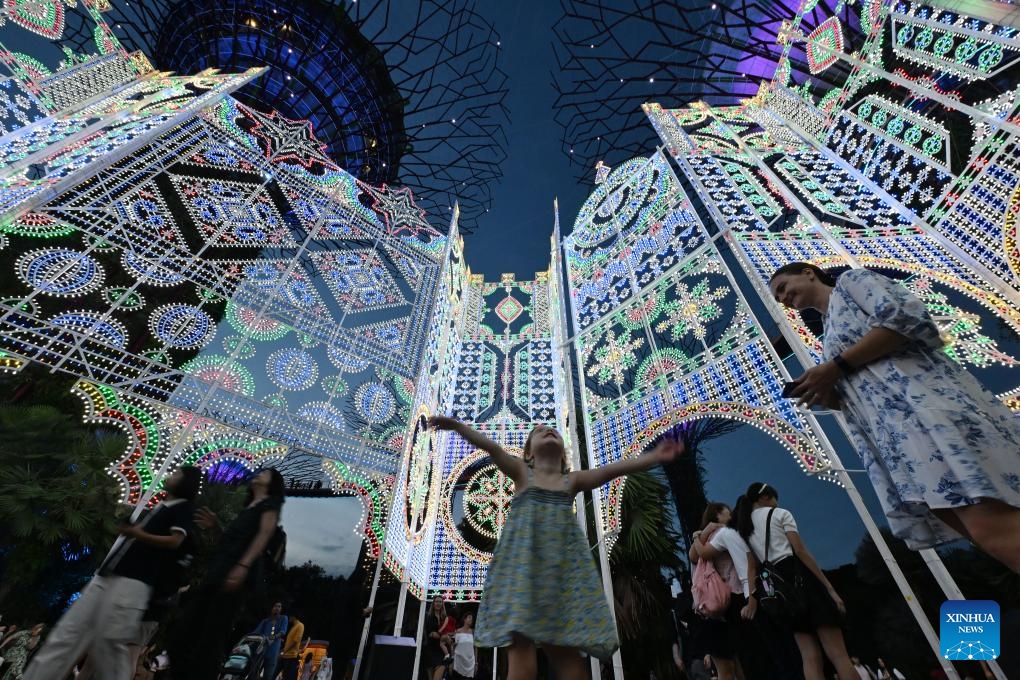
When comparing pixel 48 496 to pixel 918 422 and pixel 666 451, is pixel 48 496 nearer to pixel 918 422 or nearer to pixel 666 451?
pixel 666 451

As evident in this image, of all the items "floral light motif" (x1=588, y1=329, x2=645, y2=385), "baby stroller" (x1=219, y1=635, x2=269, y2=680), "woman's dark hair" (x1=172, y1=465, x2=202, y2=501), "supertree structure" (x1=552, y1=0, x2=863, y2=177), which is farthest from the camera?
"supertree structure" (x1=552, y1=0, x2=863, y2=177)

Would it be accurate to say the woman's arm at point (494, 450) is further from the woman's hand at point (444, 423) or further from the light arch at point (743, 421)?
the light arch at point (743, 421)

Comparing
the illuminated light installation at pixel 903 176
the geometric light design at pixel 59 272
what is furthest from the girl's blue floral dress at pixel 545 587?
the geometric light design at pixel 59 272

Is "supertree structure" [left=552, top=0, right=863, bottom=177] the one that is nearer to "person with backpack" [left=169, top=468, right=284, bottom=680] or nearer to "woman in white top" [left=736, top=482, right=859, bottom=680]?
"woman in white top" [left=736, top=482, right=859, bottom=680]

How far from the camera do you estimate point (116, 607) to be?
2045mm

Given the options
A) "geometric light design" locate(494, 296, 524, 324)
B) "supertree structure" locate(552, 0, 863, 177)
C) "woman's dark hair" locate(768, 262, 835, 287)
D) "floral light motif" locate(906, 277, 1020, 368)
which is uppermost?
"supertree structure" locate(552, 0, 863, 177)

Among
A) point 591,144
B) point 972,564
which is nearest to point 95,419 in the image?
point 972,564

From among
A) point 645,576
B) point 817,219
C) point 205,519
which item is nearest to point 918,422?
point 205,519

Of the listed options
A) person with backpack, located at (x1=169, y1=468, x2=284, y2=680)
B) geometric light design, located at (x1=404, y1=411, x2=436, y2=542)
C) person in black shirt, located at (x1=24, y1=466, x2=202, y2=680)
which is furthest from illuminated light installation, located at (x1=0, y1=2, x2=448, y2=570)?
person with backpack, located at (x1=169, y1=468, x2=284, y2=680)

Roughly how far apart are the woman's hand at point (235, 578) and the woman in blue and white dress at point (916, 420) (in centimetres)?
255

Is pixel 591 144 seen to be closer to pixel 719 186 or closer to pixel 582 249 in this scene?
pixel 582 249

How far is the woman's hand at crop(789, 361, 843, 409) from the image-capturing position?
1589 millimetres

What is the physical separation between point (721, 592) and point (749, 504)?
61 cm

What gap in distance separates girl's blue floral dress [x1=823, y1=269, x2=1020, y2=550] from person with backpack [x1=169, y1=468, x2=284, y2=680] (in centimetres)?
268
